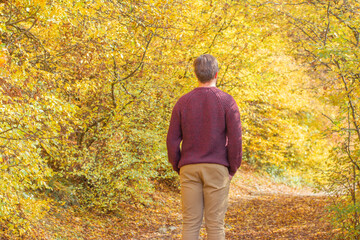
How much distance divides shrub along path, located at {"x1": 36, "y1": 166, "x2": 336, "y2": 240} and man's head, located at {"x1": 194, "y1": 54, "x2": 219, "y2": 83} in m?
3.59

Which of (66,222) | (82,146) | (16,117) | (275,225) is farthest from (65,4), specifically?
(275,225)

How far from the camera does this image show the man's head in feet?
11.0

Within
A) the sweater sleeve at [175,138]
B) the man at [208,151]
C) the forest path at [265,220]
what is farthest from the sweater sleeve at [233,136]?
the forest path at [265,220]

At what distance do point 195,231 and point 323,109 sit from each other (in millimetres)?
14180

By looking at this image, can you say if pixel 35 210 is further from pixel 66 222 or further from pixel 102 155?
pixel 102 155

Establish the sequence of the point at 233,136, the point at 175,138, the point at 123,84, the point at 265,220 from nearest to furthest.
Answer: the point at 233,136, the point at 175,138, the point at 123,84, the point at 265,220

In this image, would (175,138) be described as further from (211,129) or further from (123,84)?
(123,84)

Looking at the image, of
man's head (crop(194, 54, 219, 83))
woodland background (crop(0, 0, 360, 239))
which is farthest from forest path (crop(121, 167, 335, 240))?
man's head (crop(194, 54, 219, 83))

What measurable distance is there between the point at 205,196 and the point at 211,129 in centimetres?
56

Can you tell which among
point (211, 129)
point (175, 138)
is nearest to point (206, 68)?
point (211, 129)

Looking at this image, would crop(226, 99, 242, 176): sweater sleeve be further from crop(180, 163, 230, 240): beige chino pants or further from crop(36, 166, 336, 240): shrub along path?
crop(36, 166, 336, 240): shrub along path

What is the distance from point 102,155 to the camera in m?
7.68

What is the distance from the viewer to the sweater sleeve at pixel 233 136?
3279 millimetres

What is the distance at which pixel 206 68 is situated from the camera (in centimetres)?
337
